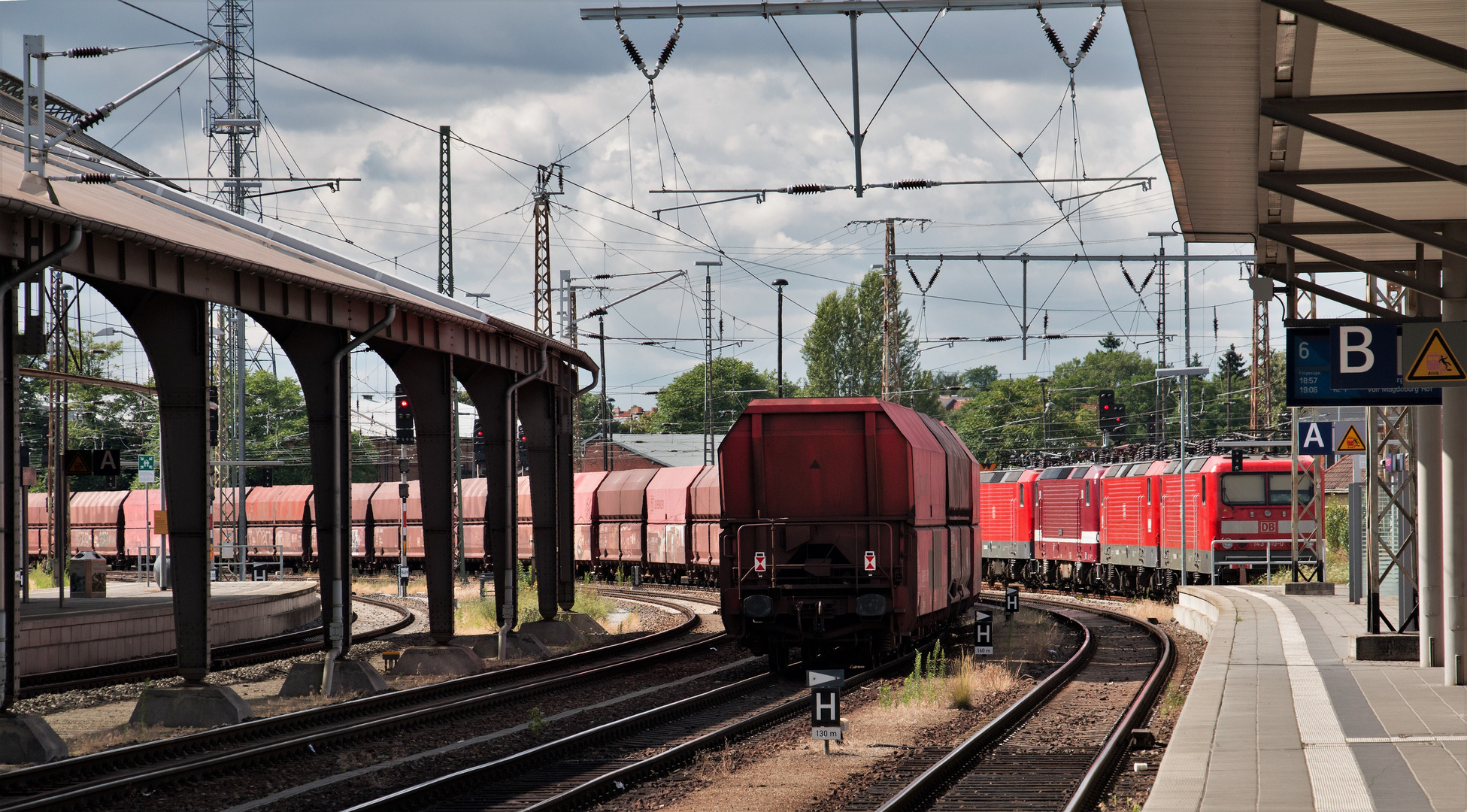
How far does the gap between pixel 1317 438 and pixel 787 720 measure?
41.4ft

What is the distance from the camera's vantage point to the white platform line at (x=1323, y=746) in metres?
8.38

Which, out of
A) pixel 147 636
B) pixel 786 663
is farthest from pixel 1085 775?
pixel 147 636

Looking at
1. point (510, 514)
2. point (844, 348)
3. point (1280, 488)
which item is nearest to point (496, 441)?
point (510, 514)

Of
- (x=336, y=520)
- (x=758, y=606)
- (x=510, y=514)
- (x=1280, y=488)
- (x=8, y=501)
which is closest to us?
(x=8, y=501)

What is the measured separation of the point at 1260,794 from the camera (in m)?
8.56

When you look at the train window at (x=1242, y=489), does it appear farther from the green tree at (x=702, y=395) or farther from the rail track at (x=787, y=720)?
the green tree at (x=702, y=395)

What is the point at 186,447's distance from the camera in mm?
14883

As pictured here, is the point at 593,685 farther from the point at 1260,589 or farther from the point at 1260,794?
the point at 1260,589

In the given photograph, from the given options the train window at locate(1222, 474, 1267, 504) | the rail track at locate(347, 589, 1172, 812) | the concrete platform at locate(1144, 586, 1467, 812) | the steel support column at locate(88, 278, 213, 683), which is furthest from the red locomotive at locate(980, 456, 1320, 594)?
the steel support column at locate(88, 278, 213, 683)

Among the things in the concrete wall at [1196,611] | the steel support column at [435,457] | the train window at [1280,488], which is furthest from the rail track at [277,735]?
the train window at [1280,488]

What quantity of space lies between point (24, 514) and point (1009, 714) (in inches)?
648

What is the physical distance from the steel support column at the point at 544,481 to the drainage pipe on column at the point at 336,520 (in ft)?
24.1

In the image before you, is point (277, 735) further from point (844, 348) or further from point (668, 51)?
point (844, 348)

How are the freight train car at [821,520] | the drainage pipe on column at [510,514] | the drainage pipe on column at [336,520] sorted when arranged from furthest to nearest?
the drainage pipe on column at [510,514], the freight train car at [821,520], the drainage pipe on column at [336,520]
